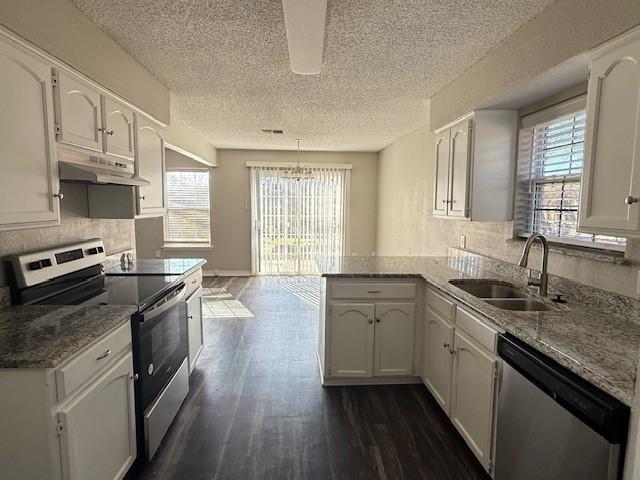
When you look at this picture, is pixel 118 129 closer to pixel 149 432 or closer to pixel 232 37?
pixel 232 37

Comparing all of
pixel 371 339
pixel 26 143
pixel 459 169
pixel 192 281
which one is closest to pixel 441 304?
pixel 371 339

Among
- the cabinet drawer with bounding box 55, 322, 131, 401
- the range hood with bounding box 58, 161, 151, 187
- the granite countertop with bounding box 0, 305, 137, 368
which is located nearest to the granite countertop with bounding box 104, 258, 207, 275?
the range hood with bounding box 58, 161, 151, 187

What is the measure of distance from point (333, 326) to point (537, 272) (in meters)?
1.46

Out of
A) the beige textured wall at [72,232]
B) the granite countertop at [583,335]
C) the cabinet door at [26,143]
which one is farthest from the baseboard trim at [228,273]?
the cabinet door at [26,143]

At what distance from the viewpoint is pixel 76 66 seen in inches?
75.4

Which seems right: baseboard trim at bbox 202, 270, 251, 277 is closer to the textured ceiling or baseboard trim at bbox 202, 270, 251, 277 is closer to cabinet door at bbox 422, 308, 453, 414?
the textured ceiling

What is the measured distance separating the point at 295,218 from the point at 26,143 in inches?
216

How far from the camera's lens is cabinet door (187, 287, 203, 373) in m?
2.84

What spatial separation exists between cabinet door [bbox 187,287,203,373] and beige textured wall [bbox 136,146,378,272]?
3.95 meters

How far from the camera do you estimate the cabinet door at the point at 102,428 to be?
135 centimetres

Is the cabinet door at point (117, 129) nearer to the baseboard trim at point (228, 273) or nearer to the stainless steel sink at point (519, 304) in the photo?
the stainless steel sink at point (519, 304)

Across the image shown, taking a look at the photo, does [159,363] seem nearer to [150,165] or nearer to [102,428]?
[102,428]

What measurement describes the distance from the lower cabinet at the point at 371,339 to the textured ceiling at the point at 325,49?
5.84ft

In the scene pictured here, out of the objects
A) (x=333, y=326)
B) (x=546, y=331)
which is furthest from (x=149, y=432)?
(x=546, y=331)
